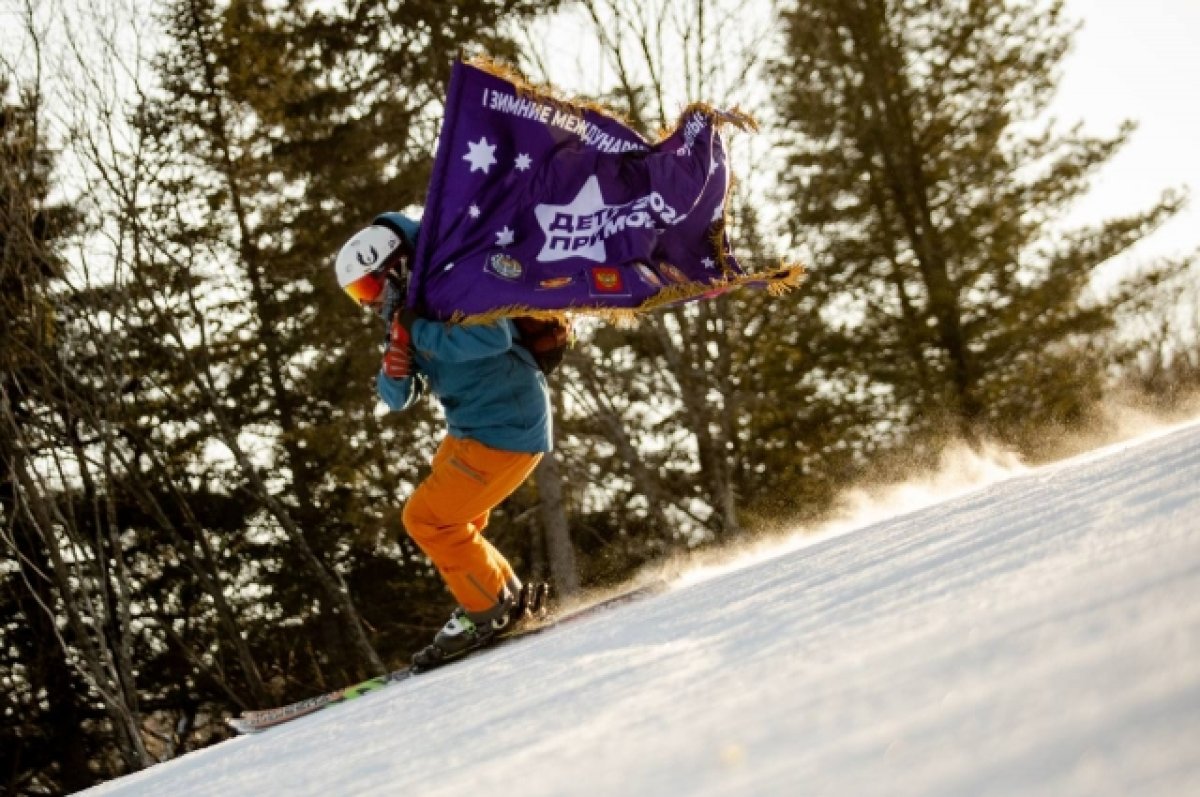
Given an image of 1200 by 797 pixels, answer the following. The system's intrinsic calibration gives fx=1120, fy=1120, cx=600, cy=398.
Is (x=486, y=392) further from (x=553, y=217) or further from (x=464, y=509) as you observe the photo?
(x=553, y=217)

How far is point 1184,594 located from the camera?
4.32 feet

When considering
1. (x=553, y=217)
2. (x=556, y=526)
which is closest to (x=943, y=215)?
(x=556, y=526)

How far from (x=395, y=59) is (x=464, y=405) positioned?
966 centimetres

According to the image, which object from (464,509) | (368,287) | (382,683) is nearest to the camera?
(368,287)

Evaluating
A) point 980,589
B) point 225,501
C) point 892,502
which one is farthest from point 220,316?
point 980,589

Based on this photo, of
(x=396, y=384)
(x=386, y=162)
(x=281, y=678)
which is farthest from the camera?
(x=281, y=678)

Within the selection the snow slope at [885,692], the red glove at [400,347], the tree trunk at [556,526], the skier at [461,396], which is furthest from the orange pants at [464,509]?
the tree trunk at [556,526]

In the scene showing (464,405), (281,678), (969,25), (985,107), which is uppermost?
(969,25)

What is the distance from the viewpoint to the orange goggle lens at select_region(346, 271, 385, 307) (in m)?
4.83

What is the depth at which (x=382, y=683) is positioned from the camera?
5.33m

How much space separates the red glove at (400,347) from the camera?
15.3 ft

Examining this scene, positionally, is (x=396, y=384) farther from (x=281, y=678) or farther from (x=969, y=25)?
(x=281, y=678)

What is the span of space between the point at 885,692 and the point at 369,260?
3.77 metres

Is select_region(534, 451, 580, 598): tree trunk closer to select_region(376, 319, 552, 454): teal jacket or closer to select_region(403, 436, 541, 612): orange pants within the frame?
select_region(403, 436, 541, 612): orange pants
